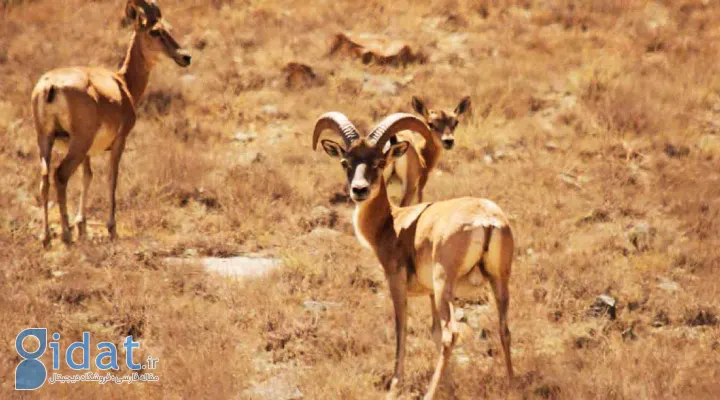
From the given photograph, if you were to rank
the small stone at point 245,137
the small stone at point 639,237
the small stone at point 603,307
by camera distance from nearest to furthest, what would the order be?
the small stone at point 603,307 < the small stone at point 639,237 < the small stone at point 245,137

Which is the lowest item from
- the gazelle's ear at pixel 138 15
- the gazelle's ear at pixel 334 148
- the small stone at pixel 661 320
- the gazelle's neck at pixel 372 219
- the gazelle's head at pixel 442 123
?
the small stone at pixel 661 320

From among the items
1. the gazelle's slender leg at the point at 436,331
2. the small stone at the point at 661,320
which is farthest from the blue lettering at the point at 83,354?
the small stone at the point at 661,320

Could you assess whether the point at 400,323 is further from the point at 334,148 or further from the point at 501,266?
the point at 334,148

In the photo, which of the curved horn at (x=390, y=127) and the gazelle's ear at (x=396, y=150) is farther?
the gazelle's ear at (x=396, y=150)

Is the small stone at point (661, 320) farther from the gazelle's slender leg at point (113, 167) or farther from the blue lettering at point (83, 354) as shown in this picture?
the gazelle's slender leg at point (113, 167)

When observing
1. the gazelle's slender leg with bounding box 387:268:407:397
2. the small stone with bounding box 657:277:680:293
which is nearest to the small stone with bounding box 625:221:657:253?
the small stone with bounding box 657:277:680:293

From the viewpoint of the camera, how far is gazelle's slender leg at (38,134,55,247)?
37.1 feet

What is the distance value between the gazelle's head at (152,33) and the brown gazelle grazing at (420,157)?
3195mm

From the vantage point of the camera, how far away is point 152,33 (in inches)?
516

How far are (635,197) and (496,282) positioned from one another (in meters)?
6.43

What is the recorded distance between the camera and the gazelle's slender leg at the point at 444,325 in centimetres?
752

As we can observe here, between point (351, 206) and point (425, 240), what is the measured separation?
5359 millimetres

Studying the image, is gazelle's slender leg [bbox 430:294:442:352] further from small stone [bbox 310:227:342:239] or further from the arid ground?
small stone [bbox 310:227:342:239]

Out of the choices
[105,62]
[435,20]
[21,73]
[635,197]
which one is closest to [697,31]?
[435,20]
